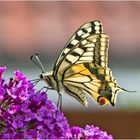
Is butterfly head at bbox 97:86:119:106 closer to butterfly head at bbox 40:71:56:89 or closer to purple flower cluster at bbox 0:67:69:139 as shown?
butterfly head at bbox 40:71:56:89

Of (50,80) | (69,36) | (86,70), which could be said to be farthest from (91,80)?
(69,36)

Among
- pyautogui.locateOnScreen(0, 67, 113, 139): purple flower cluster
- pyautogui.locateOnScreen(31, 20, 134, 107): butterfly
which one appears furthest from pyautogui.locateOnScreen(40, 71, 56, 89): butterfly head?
pyautogui.locateOnScreen(0, 67, 113, 139): purple flower cluster

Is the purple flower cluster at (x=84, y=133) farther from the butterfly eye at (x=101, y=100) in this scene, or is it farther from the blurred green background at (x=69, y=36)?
the blurred green background at (x=69, y=36)

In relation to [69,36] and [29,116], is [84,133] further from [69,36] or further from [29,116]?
[69,36]

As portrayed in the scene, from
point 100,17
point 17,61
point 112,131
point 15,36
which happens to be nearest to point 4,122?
point 112,131

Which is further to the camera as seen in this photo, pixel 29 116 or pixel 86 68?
pixel 86 68

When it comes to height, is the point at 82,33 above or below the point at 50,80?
above

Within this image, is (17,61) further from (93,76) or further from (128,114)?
(93,76)
